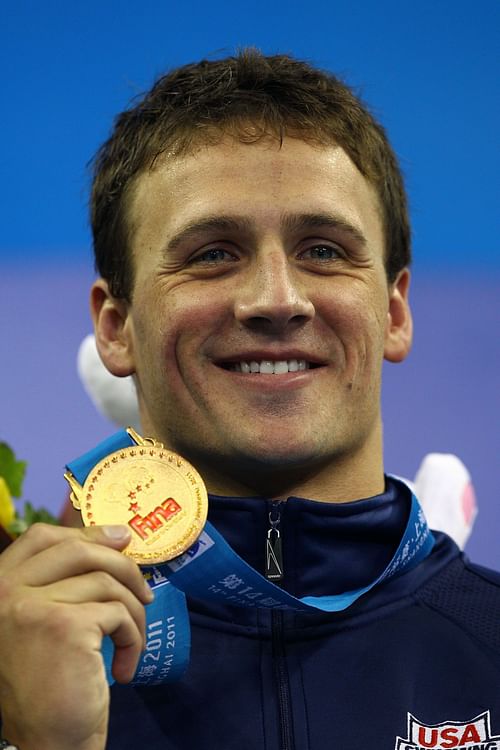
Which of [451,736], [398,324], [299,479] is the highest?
[398,324]

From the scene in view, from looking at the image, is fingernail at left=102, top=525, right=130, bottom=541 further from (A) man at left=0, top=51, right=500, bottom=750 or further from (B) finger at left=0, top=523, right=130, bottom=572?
(A) man at left=0, top=51, right=500, bottom=750

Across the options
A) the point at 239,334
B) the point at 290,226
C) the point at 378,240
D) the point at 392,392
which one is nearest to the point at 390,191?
the point at 378,240

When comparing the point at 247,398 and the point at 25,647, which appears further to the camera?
the point at 247,398

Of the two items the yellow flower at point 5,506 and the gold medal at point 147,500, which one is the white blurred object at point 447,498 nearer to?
the yellow flower at point 5,506

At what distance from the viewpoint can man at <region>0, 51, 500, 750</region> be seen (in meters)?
1.61

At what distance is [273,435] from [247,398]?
7 cm

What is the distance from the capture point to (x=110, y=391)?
3000 mm

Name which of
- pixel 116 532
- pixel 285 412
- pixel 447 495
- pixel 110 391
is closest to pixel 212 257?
pixel 285 412

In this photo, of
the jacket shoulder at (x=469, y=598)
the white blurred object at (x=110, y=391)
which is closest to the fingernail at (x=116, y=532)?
the jacket shoulder at (x=469, y=598)

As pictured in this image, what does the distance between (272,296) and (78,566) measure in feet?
1.85

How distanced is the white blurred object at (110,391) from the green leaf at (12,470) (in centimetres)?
76

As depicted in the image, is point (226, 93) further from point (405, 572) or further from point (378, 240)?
point (405, 572)

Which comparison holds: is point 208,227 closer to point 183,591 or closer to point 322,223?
point 322,223

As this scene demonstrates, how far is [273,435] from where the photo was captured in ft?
5.54
